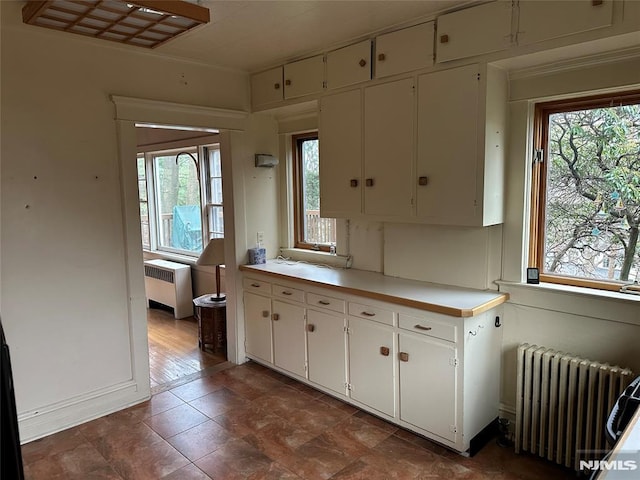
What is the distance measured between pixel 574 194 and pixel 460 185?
2.17ft

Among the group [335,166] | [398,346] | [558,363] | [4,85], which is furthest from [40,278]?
[558,363]

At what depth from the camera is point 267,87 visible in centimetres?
377

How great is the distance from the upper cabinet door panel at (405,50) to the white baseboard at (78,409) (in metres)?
2.91

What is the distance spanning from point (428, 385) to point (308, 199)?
2.15 meters

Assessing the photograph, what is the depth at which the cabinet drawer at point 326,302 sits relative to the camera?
317 cm

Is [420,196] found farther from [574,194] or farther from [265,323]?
[265,323]

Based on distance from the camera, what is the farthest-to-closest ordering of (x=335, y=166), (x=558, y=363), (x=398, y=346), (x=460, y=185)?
(x=335, y=166)
(x=398, y=346)
(x=460, y=185)
(x=558, y=363)

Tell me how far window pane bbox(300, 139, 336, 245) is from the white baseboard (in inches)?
75.6

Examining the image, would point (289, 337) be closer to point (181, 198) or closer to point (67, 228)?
point (67, 228)

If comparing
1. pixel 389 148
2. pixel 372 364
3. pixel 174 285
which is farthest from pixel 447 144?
pixel 174 285

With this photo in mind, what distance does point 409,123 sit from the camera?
285 cm

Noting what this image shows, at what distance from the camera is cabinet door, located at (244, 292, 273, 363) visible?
12.5ft

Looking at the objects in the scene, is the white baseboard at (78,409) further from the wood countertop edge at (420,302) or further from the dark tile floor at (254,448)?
the wood countertop edge at (420,302)

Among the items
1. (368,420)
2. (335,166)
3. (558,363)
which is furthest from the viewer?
(335,166)
